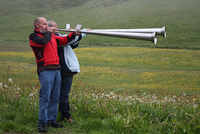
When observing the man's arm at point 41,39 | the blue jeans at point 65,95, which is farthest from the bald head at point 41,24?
the blue jeans at point 65,95

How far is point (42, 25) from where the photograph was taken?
4078mm

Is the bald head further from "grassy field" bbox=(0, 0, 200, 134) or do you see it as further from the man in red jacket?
"grassy field" bbox=(0, 0, 200, 134)

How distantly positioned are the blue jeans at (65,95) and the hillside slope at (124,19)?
124 ft

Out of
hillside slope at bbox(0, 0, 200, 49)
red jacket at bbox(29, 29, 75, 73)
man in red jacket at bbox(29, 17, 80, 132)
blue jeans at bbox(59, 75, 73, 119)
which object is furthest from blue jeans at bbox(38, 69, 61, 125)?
hillside slope at bbox(0, 0, 200, 49)

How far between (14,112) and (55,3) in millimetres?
119248

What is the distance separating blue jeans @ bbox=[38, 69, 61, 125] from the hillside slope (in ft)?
125

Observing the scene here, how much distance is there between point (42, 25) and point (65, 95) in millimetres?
1352

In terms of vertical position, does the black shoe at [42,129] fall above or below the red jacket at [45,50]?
below

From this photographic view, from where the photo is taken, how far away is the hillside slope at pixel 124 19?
4866cm

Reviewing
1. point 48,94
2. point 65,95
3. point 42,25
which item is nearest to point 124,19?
point 65,95

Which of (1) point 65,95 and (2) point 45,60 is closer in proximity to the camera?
(2) point 45,60

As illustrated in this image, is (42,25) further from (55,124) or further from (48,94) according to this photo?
(55,124)

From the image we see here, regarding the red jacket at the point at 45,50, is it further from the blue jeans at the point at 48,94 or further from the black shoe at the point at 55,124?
the black shoe at the point at 55,124

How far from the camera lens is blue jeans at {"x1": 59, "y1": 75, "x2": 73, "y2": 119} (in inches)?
182
